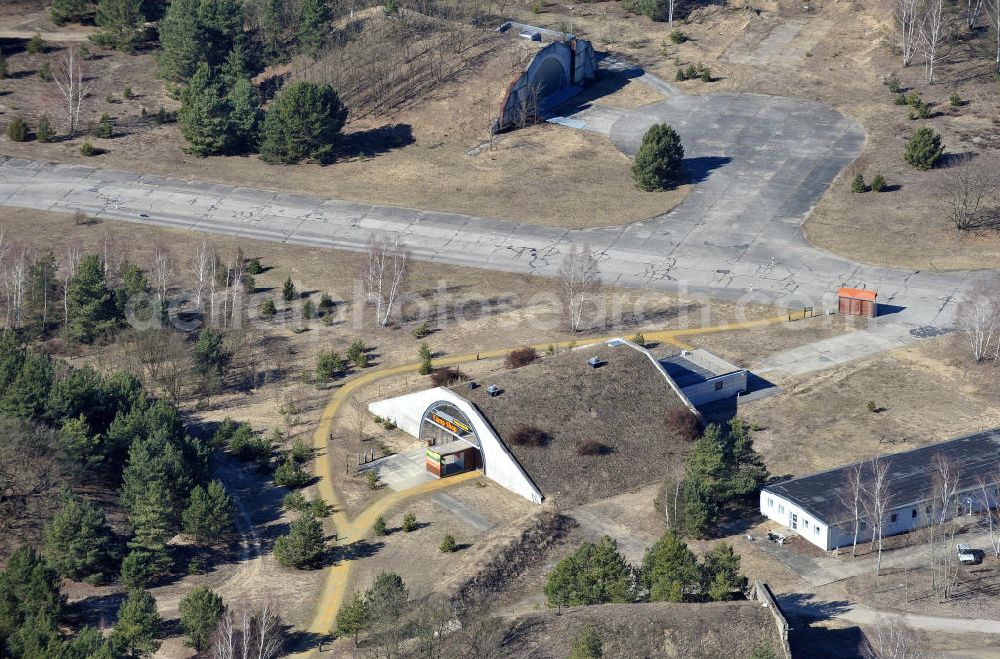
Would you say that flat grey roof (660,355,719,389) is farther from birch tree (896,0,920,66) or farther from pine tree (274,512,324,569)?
birch tree (896,0,920,66)

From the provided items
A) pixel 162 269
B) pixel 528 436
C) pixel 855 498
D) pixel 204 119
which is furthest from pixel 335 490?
pixel 204 119

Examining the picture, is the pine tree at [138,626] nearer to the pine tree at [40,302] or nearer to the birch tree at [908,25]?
the pine tree at [40,302]

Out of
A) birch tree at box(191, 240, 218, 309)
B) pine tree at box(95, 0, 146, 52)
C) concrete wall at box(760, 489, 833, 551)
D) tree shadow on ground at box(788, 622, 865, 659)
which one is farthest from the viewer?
pine tree at box(95, 0, 146, 52)

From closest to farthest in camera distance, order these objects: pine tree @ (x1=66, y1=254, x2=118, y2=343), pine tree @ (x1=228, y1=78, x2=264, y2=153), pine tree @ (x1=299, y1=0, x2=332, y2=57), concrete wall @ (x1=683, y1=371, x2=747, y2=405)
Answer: concrete wall @ (x1=683, y1=371, x2=747, y2=405) → pine tree @ (x1=66, y1=254, x2=118, y2=343) → pine tree @ (x1=228, y1=78, x2=264, y2=153) → pine tree @ (x1=299, y1=0, x2=332, y2=57)


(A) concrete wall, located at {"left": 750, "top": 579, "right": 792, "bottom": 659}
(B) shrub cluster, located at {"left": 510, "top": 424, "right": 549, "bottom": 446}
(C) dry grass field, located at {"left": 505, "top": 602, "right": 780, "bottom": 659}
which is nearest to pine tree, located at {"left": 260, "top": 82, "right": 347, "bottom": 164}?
(B) shrub cluster, located at {"left": 510, "top": 424, "right": 549, "bottom": 446}

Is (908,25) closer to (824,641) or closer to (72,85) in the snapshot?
(72,85)

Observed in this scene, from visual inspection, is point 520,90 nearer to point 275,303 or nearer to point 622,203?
point 622,203
